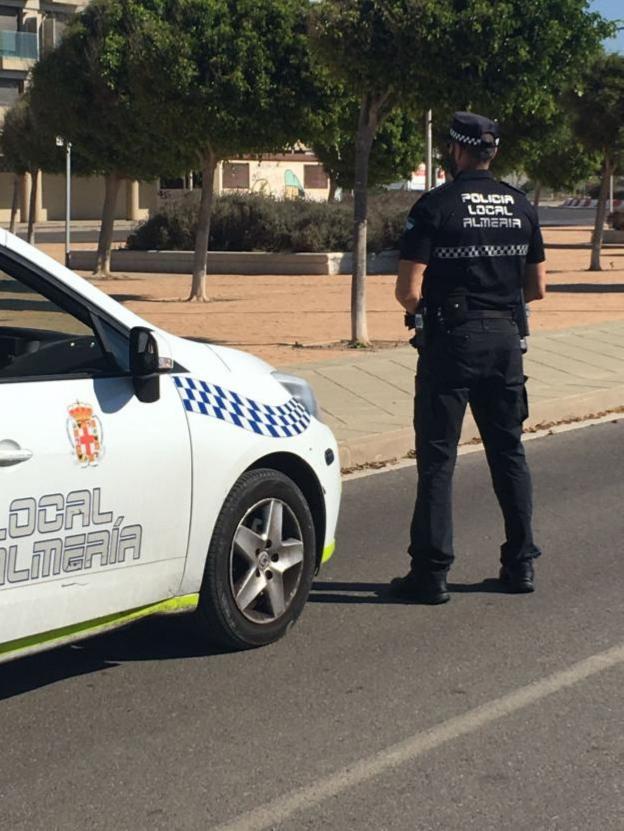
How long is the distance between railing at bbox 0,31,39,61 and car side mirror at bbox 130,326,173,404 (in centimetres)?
A: 6501

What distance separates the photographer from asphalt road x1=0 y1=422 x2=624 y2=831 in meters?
4.14

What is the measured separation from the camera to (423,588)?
246 inches

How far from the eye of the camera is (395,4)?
14.6 m

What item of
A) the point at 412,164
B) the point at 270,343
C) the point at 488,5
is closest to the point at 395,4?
the point at 488,5

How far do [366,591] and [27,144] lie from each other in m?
28.4

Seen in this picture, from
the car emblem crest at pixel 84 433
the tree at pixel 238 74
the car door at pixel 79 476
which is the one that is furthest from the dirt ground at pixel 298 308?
the car emblem crest at pixel 84 433

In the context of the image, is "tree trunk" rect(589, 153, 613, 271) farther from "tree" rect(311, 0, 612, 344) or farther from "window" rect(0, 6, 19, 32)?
"window" rect(0, 6, 19, 32)

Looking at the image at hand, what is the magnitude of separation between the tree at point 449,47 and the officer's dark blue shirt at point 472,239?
8.93 meters

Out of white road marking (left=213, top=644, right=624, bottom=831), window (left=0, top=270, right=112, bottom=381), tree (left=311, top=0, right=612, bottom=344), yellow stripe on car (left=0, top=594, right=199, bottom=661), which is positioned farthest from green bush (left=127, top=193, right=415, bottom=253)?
yellow stripe on car (left=0, top=594, right=199, bottom=661)

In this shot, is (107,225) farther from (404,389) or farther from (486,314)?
(486,314)

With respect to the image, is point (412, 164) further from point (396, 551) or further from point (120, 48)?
point (396, 551)

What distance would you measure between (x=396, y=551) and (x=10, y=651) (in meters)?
3.05

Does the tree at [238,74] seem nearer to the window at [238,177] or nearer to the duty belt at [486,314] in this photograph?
the duty belt at [486,314]

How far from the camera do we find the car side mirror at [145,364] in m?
4.88
